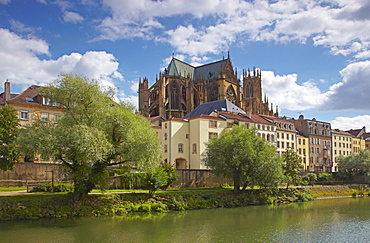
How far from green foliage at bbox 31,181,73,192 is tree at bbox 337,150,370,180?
59.4m

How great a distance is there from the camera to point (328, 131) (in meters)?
98.3

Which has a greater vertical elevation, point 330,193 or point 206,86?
point 206,86

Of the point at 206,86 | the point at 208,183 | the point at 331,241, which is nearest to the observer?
the point at 331,241

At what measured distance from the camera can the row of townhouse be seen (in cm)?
6556

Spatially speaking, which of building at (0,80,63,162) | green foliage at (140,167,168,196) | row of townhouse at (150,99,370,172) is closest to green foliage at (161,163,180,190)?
green foliage at (140,167,168,196)

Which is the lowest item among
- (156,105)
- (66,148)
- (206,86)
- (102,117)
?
(66,148)

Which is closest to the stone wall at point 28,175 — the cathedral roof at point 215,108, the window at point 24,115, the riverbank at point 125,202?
the riverbank at point 125,202

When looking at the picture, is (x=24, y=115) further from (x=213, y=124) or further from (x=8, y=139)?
(x=213, y=124)

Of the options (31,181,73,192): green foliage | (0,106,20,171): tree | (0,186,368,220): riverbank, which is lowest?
(0,186,368,220): riverbank

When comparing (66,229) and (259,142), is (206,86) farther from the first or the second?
(66,229)

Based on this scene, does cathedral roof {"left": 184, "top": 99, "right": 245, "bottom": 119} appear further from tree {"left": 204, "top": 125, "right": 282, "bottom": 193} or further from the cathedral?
tree {"left": 204, "top": 125, "right": 282, "bottom": 193}

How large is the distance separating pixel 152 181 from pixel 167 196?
2887mm

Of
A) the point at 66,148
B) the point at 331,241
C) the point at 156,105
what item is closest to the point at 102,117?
the point at 66,148

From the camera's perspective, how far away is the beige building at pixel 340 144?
99.6 m
